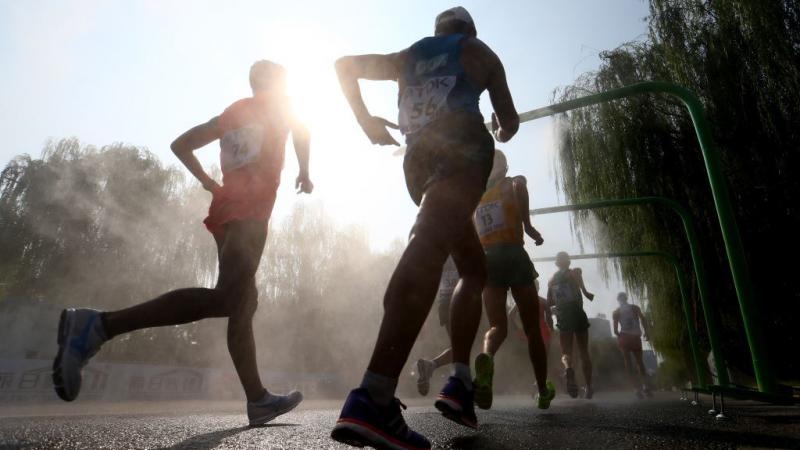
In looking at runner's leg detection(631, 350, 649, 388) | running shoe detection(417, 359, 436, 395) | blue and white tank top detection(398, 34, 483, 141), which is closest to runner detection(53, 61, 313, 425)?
Result: blue and white tank top detection(398, 34, 483, 141)

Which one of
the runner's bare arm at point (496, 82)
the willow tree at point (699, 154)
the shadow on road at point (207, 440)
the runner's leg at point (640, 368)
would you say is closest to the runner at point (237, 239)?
the shadow on road at point (207, 440)

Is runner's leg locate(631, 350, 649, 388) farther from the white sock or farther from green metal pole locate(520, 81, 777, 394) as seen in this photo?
the white sock

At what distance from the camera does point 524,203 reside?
358 centimetres

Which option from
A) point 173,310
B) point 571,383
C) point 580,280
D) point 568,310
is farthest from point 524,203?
point 580,280

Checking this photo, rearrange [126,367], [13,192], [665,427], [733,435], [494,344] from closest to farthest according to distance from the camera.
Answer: [733,435]
[665,427]
[494,344]
[126,367]
[13,192]

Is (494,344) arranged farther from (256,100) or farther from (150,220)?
(150,220)

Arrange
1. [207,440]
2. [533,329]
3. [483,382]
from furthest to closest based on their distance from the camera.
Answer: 1. [533,329]
2. [483,382]
3. [207,440]

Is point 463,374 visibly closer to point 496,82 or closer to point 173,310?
point 496,82

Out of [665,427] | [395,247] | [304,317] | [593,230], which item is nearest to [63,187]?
[304,317]

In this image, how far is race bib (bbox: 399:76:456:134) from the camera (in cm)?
173

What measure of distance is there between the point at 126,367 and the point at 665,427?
13.6m

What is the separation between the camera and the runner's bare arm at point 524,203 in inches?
134

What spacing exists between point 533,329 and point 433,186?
212 centimetres

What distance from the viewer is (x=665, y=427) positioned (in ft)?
7.63
